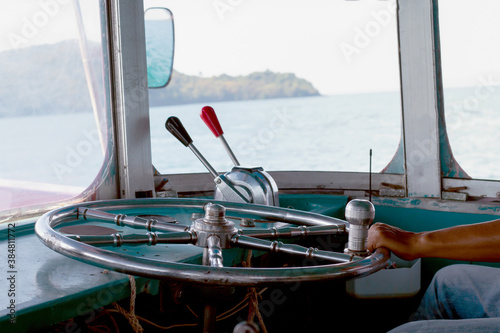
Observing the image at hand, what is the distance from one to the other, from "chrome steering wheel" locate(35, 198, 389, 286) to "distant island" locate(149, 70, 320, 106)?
29309mm

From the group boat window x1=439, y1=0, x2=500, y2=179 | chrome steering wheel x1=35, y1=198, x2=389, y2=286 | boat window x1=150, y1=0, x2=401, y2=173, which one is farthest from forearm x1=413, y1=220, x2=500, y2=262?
boat window x1=150, y1=0, x2=401, y2=173

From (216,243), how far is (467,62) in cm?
219

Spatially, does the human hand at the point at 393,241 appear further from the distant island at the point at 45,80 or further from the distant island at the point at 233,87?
the distant island at the point at 233,87

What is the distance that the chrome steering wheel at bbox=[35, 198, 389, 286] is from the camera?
78 centimetres

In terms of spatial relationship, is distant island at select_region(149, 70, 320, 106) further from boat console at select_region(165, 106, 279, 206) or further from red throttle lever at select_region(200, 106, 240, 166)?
boat console at select_region(165, 106, 279, 206)

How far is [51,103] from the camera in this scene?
1.87 metres

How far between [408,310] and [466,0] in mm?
1328

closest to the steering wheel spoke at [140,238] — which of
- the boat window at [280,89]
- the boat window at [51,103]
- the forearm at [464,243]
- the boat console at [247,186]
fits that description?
the forearm at [464,243]

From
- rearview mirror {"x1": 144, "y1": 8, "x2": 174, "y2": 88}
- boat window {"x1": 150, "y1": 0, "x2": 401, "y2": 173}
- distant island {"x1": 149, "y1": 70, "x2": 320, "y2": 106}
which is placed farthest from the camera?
distant island {"x1": 149, "y1": 70, "x2": 320, "y2": 106}

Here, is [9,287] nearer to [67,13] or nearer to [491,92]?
[67,13]

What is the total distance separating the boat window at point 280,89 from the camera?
28.9m

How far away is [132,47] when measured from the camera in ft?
6.42

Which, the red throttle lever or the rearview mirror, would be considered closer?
the red throttle lever

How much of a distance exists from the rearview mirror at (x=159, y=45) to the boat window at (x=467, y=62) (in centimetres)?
109
